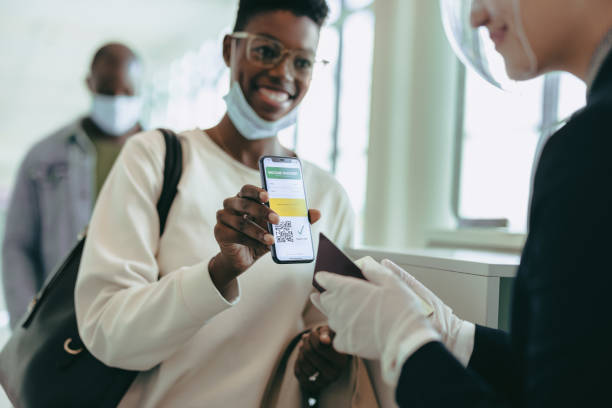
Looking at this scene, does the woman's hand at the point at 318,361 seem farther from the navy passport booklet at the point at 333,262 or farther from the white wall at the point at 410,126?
the white wall at the point at 410,126

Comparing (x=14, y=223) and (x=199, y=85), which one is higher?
(x=199, y=85)

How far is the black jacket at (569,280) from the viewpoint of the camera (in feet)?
1.40

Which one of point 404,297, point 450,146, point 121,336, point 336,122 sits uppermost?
point 336,122

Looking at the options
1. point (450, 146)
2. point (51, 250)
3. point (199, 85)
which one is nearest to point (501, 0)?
point (51, 250)

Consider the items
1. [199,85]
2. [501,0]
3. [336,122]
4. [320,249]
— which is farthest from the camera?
[199,85]

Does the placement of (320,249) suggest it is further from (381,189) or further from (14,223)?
(381,189)

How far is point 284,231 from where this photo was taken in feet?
2.94

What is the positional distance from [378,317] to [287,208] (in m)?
0.34

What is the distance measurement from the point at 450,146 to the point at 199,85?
500 cm

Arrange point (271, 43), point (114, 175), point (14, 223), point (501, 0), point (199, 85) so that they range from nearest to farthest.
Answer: point (501, 0) → point (114, 175) → point (271, 43) → point (14, 223) → point (199, 85)

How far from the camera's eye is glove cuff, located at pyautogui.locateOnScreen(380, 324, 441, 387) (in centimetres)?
57

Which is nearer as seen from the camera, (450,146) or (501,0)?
(501,0)

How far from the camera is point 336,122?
13.7 feet

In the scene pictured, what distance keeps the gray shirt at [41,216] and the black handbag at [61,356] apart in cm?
87
